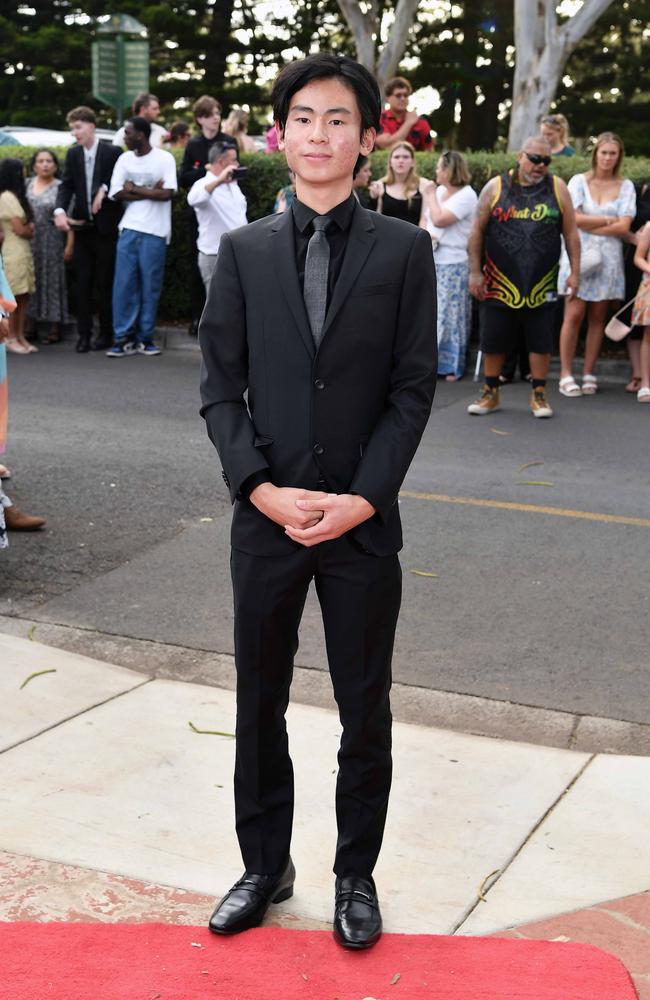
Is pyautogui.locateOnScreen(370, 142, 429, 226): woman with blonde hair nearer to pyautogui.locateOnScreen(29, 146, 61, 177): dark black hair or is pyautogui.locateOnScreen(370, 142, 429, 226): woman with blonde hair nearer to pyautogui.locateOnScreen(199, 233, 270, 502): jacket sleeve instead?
pyautogui.locateOnScreen(29, 146, 61, 177): dark black hair

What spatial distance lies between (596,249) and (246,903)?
8588mm

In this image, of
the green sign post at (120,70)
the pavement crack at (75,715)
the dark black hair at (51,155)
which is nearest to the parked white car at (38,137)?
the green sign post at (120,70)

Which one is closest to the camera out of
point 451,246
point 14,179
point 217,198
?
point 451,246

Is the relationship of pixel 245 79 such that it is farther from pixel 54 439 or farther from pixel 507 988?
pixel 507 988

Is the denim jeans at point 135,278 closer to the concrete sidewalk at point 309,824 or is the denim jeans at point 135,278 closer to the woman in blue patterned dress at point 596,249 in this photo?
the woman in blue patterned dress at point 596,249

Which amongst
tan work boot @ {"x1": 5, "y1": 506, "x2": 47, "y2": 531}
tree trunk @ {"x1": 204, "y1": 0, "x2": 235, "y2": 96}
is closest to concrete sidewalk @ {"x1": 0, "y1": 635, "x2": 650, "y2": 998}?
tan work boot @ {"x1": 5, "y1": 506, "x2": 47, "y2": 531}

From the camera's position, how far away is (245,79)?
3228 cm

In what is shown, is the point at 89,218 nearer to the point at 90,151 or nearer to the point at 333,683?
the point at 90,151

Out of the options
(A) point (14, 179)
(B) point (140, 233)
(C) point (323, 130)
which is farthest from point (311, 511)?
(A) point (14, 179)

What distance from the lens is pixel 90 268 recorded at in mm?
13211

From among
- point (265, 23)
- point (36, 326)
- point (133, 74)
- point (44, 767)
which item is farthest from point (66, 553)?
point (265, 23)

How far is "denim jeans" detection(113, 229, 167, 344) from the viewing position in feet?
41.8

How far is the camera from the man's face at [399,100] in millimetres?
13273

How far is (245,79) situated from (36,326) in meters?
20.1
